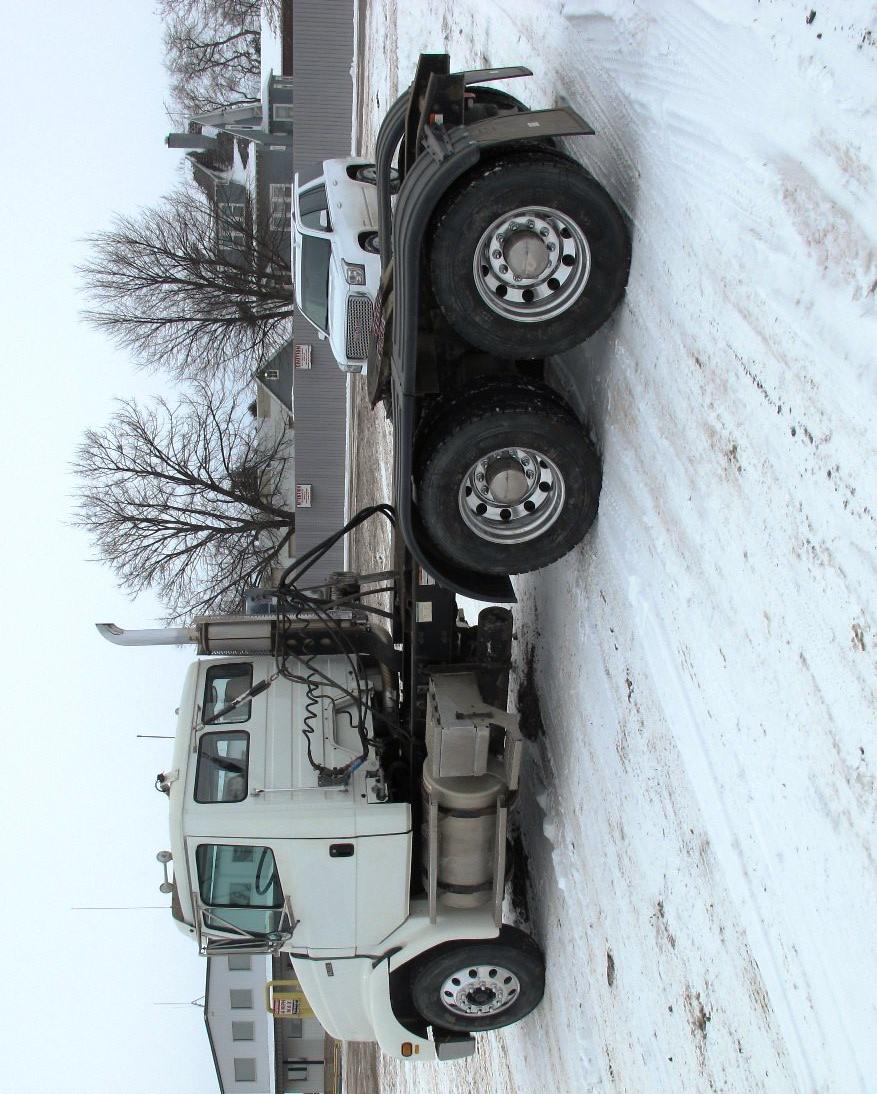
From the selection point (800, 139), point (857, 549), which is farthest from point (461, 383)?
point (857, 549)

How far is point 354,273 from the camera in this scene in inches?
334

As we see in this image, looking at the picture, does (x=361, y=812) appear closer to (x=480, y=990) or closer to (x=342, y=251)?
(x=480, y=990)

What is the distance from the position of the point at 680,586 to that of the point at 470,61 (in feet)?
18.2

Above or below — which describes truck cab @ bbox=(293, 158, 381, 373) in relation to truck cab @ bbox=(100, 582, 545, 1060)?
above

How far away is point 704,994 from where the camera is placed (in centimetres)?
378

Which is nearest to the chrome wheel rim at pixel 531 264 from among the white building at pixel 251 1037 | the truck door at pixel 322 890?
the truck door at pixel 322 890

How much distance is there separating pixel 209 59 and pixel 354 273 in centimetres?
2229

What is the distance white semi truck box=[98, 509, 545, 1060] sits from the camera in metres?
5.44

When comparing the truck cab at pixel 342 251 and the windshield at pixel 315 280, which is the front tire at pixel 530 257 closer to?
the truck cab at pixel 342 251

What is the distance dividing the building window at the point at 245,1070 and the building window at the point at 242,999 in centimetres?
124

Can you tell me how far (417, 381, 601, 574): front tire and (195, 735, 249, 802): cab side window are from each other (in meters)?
1.87

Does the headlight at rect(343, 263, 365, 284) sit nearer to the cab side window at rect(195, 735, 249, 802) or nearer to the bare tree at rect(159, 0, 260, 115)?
the cab side window at rect(195, 735, 249, 802)

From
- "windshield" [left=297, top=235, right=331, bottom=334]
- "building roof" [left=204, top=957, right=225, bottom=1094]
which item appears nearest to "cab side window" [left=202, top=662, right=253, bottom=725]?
"windshield" [left=297, top=235, right=331, bottom=334]

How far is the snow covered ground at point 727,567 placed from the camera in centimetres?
Result: 287
